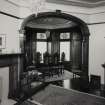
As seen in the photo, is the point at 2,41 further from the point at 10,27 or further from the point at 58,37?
the point at 58,37

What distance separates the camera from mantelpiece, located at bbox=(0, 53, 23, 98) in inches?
195

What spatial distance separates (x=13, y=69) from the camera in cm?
526

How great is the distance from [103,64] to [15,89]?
3292mm

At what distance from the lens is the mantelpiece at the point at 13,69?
4963 mm

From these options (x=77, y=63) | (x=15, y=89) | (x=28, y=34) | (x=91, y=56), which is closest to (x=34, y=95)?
(x=15, y=89)

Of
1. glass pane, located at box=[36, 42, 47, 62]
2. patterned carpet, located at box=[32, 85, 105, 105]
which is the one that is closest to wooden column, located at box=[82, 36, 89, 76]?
glass pane, located at box=[36, 42, 47, 62]

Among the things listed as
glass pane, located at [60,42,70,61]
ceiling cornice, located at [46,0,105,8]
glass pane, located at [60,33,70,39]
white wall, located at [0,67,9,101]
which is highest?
ceiling cornice, located at [46,0,105,8]

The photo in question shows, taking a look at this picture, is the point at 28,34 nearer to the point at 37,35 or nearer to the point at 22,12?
the point at 37,35

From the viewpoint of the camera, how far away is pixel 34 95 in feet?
5.64

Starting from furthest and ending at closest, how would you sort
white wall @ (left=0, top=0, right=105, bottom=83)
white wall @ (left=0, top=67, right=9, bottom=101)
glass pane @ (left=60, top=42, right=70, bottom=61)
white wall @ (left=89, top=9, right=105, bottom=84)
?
glass pane @ (left=60, top=42, right=70, bottom=61) → white wall @ (left=89, top=9, right=105, bottom=84) → white wall @ (left=0, top=0, right=105, bottom=83) → white wall @ (left=0, top=67, right=9, bottom=101)

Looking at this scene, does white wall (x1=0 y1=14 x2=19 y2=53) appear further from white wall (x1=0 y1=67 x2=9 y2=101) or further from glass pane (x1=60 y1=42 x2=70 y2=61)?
glass pane (x1=60 y1=42 x2=70 y2=61)

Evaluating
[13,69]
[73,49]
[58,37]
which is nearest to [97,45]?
[73,49]

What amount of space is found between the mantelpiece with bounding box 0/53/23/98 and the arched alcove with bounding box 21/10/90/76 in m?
1.66

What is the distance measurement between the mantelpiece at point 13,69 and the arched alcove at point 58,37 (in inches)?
65.5
